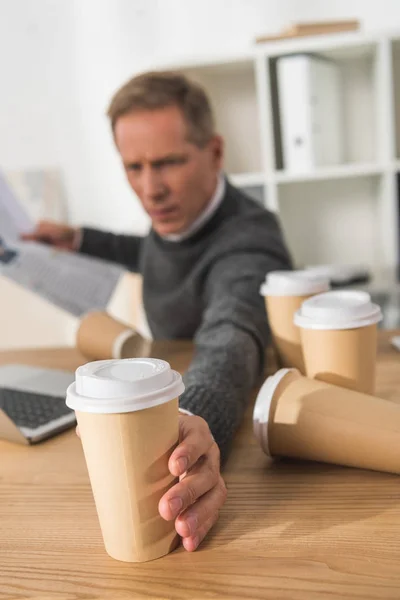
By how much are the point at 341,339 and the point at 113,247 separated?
1262 mm

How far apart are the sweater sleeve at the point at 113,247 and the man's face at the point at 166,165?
0.54 m

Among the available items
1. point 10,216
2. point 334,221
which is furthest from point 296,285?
point 334,221

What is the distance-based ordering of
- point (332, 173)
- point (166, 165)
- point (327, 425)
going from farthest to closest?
1. point (332, 173)
2. point (166, 165)
3. point (327, 425)

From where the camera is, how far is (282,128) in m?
1.98

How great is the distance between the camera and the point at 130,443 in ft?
1.50

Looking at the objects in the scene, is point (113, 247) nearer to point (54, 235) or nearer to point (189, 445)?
point (54, 235)

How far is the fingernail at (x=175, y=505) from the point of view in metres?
0.47

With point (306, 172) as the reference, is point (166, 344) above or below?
below

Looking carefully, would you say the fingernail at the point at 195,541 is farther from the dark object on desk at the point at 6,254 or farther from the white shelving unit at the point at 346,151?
the white shelving unit at the point at 346,151

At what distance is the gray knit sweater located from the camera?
0.68 metres

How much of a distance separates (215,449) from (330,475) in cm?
13

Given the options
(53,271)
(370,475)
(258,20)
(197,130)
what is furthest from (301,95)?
(370,475)

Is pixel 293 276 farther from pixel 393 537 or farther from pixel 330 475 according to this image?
pixel 393 537

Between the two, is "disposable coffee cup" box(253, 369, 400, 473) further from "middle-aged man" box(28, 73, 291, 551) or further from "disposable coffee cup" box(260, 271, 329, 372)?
"disposable coffee cup" box(260, 271, 329, 372)
